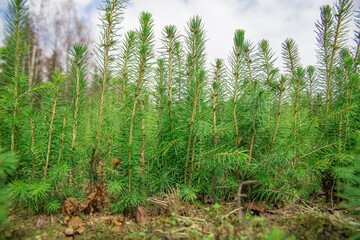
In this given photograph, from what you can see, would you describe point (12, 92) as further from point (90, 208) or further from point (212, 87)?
point (212, 87)

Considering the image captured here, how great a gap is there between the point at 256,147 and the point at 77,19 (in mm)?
17649

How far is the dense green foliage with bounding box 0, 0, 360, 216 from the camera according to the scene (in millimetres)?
1562

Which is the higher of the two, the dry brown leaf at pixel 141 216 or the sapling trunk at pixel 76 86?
the sapling trunk at pixel 76 86

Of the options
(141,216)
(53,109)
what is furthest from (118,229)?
(53,109)

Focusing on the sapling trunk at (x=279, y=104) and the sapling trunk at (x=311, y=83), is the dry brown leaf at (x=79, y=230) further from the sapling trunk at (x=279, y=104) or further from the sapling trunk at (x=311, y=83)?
the sapling trunk at (x=311, y=83)

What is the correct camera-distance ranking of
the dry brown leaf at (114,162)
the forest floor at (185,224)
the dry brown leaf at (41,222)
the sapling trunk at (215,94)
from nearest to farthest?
the forest floor at (185,224), the dry brown leaf at (41,222), the dry brown leaf at (114,162), the sapling trunk at (215,94)

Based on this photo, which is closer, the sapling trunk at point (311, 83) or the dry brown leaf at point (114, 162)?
the dry brown leaf at point (114, 162)

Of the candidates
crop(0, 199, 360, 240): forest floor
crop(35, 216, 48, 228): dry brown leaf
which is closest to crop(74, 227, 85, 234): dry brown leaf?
crop(0, 199, 360, 240): forest floor

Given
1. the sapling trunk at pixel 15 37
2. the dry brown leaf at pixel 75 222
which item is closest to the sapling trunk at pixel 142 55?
the dry brown leaf at pixel 75 222

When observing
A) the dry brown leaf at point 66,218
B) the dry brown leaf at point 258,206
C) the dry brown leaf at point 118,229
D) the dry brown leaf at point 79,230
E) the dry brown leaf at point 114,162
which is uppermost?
the dry brown leaf at point 114,162

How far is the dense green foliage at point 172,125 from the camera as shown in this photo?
1.56 m

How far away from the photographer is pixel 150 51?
1602mm

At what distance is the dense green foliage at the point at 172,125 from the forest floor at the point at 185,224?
4.3 inches

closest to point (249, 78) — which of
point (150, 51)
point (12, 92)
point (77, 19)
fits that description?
point (150, 51)
